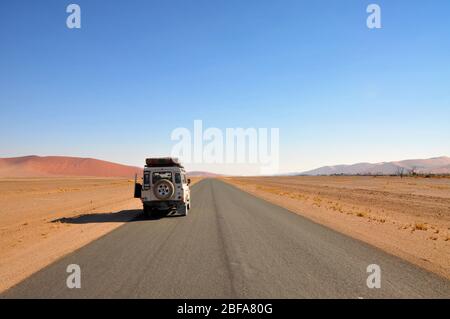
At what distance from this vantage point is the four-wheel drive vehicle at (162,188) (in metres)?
17.2

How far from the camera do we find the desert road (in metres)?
5.95

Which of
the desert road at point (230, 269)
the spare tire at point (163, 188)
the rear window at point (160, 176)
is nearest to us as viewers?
the desert road at point (230, 269)

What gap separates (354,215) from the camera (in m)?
19.5

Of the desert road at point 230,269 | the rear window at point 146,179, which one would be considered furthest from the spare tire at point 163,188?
the desert road at point 230,269

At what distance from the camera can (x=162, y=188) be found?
17172 mm

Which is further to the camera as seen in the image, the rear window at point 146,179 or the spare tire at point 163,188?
the rear window at point 146,179

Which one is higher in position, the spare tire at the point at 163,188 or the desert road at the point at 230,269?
the spare tire at the point at 163,188

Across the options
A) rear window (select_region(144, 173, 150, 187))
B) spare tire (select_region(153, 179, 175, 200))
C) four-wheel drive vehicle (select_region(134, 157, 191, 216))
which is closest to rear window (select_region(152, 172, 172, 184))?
four-wheel drive vehicle (select_region(134, 157, 191, 216))

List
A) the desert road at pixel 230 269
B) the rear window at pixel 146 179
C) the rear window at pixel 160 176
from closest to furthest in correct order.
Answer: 1. the desert road at pixel 230 269
2. the rear window at pixel 146 179
3. the rear window at pixel 160 176

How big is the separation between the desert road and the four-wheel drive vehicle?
5.00 m

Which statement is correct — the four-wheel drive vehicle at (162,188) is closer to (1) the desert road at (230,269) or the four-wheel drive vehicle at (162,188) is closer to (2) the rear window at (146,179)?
(2) the rear window at (146,179)

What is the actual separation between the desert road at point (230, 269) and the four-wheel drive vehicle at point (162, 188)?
5.00 meters
